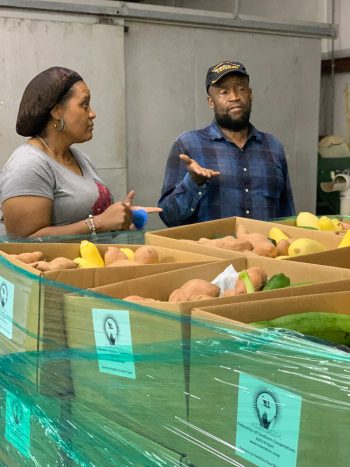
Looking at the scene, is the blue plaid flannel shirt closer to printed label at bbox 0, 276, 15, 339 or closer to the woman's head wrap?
the woman's head wrap

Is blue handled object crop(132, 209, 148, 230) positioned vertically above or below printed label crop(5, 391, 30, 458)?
above

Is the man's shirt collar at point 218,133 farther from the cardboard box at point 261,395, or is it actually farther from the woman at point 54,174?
the cardboard box at point 261,395

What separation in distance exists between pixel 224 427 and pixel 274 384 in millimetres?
154

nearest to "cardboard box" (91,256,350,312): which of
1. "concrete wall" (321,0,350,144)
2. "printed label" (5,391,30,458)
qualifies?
"printed label" (5,391,30,458)

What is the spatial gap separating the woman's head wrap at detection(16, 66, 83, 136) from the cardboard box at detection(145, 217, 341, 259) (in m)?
0.80

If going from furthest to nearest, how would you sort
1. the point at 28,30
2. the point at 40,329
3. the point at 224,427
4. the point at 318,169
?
the point at 318,169, the point at 28,30, the point at 40,329, the point at 224,427

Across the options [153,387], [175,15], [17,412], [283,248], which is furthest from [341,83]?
[153,387]

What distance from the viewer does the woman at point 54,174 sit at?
2768mm

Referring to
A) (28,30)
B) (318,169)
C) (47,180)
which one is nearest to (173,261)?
(47,180)

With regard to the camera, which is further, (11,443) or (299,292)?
(11,443)

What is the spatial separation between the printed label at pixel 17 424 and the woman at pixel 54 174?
2.96ft

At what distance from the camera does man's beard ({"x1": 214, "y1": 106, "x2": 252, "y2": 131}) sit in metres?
3.52

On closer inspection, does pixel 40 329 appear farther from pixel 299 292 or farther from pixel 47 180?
pixel 47 180

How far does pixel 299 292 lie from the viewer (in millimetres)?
1606
